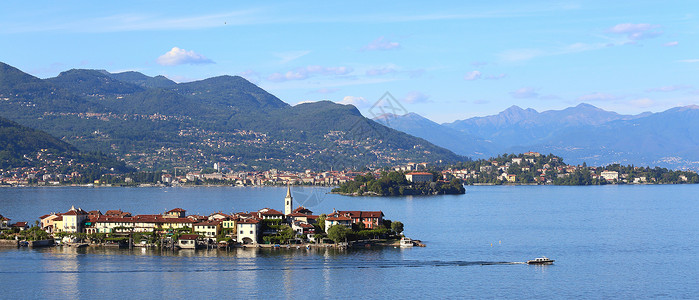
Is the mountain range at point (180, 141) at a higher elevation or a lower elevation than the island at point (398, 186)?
higher

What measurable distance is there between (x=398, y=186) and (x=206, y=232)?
55.2 metres

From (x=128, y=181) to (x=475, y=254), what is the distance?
303 ft

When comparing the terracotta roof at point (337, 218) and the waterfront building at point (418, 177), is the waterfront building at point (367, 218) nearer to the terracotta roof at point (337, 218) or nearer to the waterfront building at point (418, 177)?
the terracotta roof at point (337, 218)

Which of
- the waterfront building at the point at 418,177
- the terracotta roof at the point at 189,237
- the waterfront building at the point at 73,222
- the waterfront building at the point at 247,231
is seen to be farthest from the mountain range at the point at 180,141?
the terracotta roof at the point at 189,237

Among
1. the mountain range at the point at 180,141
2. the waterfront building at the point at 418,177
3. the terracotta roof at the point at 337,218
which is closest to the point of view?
the terracotta roof at the point at 337,218

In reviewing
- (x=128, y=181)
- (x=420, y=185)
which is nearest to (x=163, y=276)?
(x=420, y=185)

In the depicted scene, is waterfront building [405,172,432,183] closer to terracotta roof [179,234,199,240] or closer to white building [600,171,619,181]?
white building [600,171,619,181]

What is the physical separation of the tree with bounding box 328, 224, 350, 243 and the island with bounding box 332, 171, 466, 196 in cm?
5166

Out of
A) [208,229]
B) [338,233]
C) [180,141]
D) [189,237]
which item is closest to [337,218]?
[338,233]

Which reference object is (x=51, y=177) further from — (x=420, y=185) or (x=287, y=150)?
(x=287, y=150)

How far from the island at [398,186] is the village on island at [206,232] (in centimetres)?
4933

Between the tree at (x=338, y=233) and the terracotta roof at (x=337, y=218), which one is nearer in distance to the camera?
the tree at (x=338, y=233)

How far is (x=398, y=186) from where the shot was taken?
3617 inches

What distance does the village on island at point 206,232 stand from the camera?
122ft
